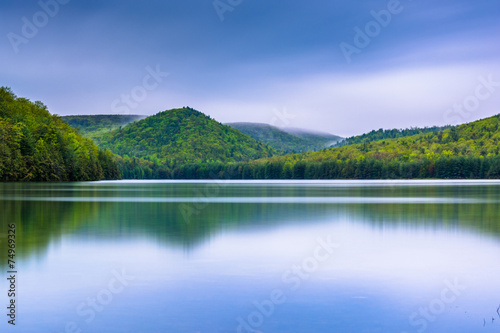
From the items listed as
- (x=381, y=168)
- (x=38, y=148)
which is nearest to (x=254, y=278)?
(x=38, y=148)

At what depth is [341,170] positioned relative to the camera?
16462cm

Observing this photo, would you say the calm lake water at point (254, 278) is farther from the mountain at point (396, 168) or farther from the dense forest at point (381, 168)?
the dense forest at point (381, 168)

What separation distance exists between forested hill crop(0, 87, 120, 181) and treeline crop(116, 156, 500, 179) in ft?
222

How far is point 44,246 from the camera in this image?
51.8ft

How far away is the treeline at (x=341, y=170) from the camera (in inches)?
5630

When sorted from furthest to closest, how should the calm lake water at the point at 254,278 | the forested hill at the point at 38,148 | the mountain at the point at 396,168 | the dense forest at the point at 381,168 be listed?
the dense forest at the point at 381,168, the mountain at the point at 396,168, the forested hill at the point at 38,148, the calm lake water at the point at 254,278

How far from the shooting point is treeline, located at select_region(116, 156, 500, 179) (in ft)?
469

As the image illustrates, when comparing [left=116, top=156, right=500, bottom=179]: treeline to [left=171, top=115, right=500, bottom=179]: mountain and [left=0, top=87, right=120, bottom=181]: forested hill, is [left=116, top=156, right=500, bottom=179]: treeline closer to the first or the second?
[left=171, top=115, right=500, bottom=179]: mountain

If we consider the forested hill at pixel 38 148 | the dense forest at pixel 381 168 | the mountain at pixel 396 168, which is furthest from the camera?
the dense forest at pixel 381 168

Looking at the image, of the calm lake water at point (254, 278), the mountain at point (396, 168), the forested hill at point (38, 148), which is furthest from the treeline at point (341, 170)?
the calm lake water at point (254, 278)

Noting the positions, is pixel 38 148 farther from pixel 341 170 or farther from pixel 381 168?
pixel 381 168

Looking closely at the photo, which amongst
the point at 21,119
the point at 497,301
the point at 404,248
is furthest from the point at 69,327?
the point at 21,119

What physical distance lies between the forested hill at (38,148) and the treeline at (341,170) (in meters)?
67.8

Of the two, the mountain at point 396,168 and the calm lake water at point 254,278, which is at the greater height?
the mountain at point 396,168
